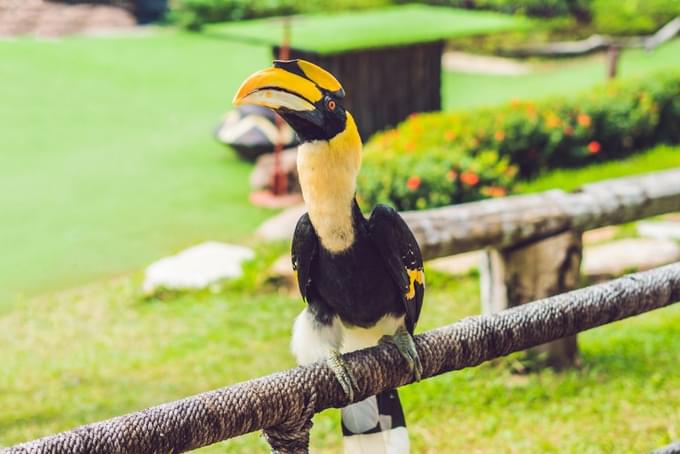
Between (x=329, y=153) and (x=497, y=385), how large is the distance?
2.00 m

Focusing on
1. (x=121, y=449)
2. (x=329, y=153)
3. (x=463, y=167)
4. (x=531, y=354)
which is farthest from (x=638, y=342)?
(x=121, y=449)

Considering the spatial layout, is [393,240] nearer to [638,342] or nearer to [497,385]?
[497,385]

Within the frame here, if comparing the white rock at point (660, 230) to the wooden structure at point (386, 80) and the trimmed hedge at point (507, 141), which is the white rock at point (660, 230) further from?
the wooden structure at point (386, 80)

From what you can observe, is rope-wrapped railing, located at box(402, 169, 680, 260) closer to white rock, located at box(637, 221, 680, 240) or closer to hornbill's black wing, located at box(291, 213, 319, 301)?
hornbill's black wing, located at box(291, 213, 319, 301)

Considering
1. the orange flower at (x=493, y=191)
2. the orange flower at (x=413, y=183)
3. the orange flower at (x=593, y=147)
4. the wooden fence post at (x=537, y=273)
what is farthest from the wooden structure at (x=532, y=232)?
the orange flower at (x=593, y=147)

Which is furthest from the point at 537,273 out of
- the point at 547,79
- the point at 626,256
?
the point at 547,79

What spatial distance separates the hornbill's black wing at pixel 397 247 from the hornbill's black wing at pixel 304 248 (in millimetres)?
124

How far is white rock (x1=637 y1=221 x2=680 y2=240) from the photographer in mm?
5199

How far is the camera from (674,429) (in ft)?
10.0

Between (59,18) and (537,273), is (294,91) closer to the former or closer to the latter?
(537,273)

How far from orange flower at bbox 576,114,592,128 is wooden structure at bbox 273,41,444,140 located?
1.52m

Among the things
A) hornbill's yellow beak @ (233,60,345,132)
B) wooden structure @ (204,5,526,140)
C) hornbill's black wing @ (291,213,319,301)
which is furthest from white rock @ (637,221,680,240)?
hornbill's yellow beak @ (233,60,345,132)

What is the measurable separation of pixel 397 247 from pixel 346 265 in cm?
11

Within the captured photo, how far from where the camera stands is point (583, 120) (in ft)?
22.5
